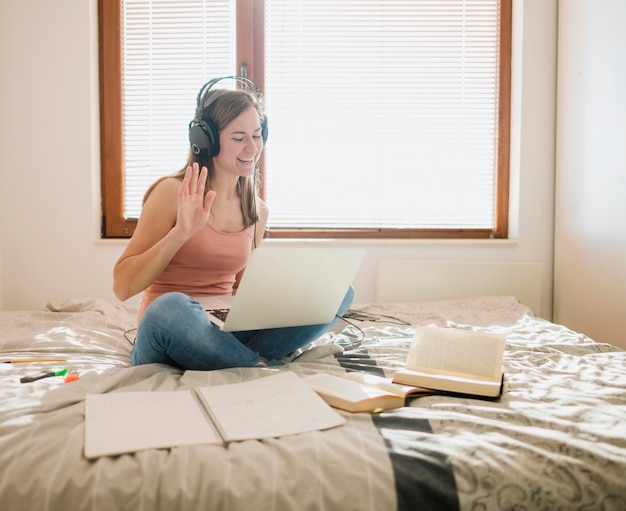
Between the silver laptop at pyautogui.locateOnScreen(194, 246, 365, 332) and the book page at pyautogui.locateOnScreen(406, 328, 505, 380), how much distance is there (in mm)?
215

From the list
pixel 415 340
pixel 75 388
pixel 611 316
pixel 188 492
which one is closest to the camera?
pixel 188 492

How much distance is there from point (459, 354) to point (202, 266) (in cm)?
69

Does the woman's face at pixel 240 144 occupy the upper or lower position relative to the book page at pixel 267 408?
upper

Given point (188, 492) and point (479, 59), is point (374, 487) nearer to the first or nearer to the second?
point (188, 492)

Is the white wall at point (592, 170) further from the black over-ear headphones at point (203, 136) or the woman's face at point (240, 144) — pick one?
the black over-ear headphones at point (203, 136)

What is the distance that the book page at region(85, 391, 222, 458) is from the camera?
0.83 meters

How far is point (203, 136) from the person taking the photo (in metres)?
1.58

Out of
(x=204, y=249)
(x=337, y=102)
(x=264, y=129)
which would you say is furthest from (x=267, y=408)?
(x=337, y=102)

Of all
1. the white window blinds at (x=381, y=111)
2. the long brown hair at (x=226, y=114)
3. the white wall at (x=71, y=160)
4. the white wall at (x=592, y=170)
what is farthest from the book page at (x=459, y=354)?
the white window blinds at (x=381, y=111)

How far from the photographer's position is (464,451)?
2.76ft

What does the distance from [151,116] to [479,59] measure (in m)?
1.44

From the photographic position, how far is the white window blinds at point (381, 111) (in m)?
2.60

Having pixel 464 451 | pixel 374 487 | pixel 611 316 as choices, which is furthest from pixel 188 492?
pixel 611 316

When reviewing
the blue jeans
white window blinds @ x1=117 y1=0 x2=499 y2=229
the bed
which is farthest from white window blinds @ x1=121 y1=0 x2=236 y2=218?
the bed
